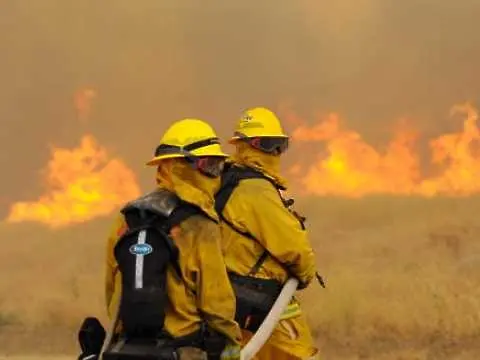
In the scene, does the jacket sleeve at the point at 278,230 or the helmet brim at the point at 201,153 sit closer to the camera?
the helmet brim at the point at 201,153

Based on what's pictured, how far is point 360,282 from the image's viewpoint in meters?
14.7

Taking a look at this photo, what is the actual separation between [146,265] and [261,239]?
3.76 feet

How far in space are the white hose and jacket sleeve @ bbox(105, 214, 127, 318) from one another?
28.2 inches

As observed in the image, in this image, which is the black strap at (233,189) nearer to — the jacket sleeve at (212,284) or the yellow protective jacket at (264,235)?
the yellow protective jacket at (264,235)

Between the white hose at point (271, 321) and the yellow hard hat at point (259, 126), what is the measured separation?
0.84 m

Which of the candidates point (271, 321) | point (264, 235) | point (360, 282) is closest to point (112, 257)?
point (264, 235)

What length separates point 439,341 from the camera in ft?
37.3

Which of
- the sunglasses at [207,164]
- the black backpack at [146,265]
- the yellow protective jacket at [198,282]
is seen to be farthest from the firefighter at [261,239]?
the black backpack at [146,265]

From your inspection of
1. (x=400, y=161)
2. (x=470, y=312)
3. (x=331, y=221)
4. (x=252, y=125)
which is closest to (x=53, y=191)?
(x=331, y=221)

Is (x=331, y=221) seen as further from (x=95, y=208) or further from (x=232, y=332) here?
(x=232, y=332)

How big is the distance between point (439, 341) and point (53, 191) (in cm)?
1797

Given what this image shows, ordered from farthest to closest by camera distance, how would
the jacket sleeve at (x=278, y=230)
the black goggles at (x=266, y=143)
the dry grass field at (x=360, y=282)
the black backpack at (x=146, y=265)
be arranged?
the dry grass field at (x=360, y=282)
the black goggles at (x=266, y=143)
the jacket sleeve at (x=278, y=230)
the black backpack at (x=146, y=265)

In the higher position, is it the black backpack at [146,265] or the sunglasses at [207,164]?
the sunglasses at [207,164]

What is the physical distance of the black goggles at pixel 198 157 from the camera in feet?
13.5
